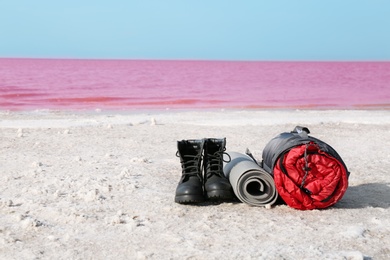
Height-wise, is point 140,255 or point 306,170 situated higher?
point 306,170

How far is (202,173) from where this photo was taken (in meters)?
5.51

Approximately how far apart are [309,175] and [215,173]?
924 mm

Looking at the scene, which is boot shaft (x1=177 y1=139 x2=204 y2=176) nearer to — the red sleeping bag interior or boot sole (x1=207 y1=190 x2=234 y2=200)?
boot sole (x1=207 y1=190 x2=234 y2=200)

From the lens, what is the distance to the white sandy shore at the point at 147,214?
3.90 m

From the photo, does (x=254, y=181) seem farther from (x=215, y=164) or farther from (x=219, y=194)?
(x=215, y=164)

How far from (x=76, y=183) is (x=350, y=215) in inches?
105

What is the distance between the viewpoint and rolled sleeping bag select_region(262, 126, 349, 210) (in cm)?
475

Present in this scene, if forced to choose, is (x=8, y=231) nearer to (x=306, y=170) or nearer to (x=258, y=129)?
(x=306, y=170)

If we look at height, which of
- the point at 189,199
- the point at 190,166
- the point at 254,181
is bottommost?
the point at 189,199

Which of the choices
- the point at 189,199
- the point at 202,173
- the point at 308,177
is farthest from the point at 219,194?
the point at 308,177

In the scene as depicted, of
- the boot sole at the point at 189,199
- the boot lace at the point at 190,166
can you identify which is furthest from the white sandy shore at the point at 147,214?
the boot lace at the point at 190,166

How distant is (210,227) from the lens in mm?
4379

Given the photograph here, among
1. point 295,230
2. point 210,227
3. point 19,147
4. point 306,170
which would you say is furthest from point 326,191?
point 19,147

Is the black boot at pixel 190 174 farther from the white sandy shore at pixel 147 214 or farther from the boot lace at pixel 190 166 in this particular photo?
the white sandy shore at pixel 147 214
